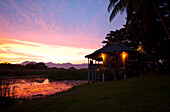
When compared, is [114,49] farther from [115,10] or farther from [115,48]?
[115,10]

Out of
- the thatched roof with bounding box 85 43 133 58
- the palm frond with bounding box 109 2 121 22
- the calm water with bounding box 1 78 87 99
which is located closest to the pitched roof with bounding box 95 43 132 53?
the thatched roof with bounding box 85 43 133 58

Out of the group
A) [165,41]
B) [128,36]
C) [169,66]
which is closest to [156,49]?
[165,41]

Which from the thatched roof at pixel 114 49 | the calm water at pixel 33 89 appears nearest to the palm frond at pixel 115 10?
the thatched roof at pixel 114 49

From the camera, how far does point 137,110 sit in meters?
4.81

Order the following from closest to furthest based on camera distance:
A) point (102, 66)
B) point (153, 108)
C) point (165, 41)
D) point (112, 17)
A: point (153, 108), point (112, 17), point (165, 41), point (102, 66)

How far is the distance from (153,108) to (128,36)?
25519 millimetres

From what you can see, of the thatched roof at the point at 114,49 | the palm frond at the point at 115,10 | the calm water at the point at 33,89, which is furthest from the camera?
the thatched roof at the point at 114,49

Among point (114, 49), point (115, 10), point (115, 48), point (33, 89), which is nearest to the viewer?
point (115, 10)

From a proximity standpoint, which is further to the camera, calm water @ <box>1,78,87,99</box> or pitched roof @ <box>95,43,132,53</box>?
pitched roof @ <box>95,43,132,53</box>

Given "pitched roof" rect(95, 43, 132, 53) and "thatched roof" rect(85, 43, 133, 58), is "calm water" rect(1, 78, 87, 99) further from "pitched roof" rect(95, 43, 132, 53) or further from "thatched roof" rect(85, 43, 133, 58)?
"pitched roof" rect(95, 43, 132, 53)

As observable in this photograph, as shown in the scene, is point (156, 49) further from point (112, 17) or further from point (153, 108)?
point (153, 108)

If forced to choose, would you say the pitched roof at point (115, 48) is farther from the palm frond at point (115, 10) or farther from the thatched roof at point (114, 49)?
the palm frond at point (115, 10)

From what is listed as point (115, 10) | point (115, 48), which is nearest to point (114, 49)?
point (115, 48)

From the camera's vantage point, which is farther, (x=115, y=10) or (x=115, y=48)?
(x=115, y=48)
